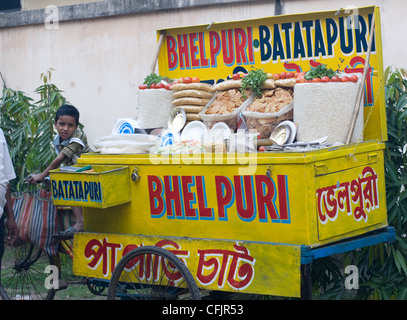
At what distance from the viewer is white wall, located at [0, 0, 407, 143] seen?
7.29m

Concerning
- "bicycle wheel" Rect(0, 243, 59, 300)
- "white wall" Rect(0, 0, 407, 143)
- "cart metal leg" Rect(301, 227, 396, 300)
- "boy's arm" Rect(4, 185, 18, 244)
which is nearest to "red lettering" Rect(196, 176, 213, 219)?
"cart metal leg" Rect(301, 227, 396, 300)

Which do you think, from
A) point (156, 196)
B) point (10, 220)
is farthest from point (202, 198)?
point (10, 220)

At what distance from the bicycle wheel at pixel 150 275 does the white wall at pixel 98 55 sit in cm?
315

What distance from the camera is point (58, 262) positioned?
18.2ft

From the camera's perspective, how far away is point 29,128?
7.55 metres

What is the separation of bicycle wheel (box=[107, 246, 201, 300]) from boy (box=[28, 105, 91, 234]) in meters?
0.92

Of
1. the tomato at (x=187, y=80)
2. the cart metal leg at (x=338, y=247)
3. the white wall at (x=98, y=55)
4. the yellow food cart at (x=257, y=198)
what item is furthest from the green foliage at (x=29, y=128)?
the cart metal leg at (x=338, y=247)

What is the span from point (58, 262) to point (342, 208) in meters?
2.44

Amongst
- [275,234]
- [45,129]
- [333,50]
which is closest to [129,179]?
[275,234]

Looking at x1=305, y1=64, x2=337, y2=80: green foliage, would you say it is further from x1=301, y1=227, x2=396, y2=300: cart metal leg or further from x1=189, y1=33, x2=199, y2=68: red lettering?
x1=189, y1=33, x2=199, y2=68: red lettering

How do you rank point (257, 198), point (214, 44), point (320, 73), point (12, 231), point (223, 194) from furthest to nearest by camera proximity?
point (214, 44)
point (12, 231)
point (320, 73)
point (223, 194)
point (257, 198)

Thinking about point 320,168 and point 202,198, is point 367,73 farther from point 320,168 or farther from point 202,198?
point 202,198

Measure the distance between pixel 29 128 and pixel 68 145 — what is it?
223 cm

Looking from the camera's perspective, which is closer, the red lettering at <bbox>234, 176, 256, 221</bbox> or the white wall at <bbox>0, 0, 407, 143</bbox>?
the red lettering at <bbox>234, 176, 256, 221</bbox>
